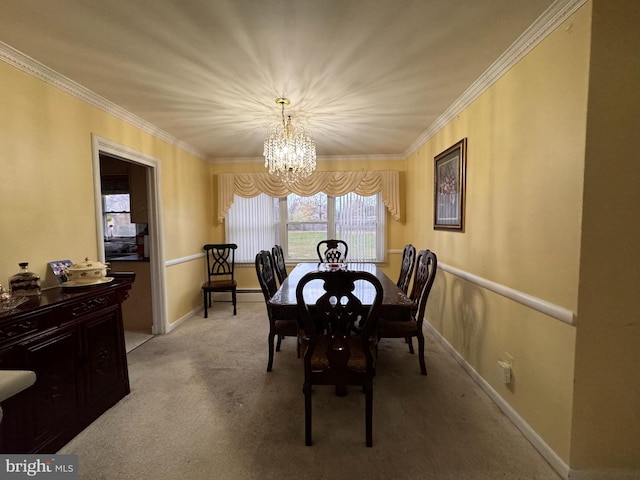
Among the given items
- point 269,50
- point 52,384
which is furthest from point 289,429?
point 269,50

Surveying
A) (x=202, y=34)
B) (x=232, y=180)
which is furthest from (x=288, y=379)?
(x=232, y=180)

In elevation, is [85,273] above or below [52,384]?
above

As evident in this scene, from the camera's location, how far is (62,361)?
1693mm

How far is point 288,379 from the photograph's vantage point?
2.40m

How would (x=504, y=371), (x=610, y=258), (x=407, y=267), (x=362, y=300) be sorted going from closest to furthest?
(x=610, y=258) → (x=504, y=371) → (x=362, y=300) → (x=407, y=267)

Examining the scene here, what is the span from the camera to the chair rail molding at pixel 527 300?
Result: 1.42 metres

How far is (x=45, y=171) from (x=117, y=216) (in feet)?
8.20

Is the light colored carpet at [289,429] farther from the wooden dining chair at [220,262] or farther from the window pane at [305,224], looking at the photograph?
the window pane at [305,224]

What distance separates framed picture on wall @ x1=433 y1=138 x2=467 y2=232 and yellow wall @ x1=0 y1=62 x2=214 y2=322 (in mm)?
3208

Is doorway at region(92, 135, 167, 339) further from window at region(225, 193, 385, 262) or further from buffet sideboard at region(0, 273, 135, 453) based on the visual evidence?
window at region(225, 193, 385, 262)

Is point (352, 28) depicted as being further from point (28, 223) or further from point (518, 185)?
point (28, 223)

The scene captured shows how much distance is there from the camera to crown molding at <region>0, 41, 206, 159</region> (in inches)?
70.1

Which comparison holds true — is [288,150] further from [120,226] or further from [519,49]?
[120,226]

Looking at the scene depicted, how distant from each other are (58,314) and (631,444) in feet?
10.2
